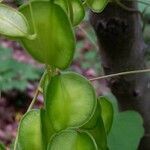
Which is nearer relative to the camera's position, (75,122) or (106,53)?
(75,122)

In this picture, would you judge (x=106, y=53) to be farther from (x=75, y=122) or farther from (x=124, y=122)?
(x=75, y=122)

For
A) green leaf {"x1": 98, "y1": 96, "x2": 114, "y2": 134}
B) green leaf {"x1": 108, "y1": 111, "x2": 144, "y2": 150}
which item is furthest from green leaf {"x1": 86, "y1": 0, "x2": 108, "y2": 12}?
green leaf {"x1": 108, "y1": 111, "x2": 144, "y2": 150}

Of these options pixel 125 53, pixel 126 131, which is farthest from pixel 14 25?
pixel 126 131

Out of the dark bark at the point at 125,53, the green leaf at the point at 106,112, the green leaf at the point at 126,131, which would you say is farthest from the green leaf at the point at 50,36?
the green leaf at the point at 126,131

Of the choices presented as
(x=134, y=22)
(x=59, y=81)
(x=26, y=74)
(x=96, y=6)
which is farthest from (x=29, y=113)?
(x=26, y=74)

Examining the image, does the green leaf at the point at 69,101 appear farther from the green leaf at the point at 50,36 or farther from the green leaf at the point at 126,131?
the green leaf at the point at 126,131

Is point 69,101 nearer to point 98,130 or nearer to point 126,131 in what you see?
point 98,130
